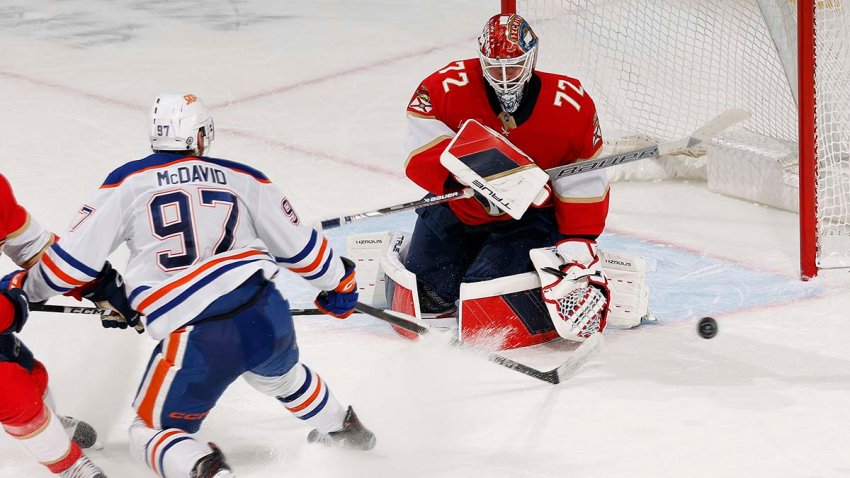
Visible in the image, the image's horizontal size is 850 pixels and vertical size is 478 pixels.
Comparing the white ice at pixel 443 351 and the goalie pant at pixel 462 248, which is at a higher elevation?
the goalie pant at pixel 462 248

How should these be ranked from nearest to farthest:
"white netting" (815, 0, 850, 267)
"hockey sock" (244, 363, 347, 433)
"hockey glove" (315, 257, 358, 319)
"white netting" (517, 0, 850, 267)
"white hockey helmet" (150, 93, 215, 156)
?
1. "white hockey helmet" (150, 93, 215, 156)
2. "hockey sock" (244, 363, 347, 433)
3. "hockey glove" (315, 257, 358, 319)
4. "white netting" (815, 0, 850, 267)
5. "white netting" (517, 0, 850, 267)

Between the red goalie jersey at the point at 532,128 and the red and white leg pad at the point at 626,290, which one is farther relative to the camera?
the red and white leg pad at the point at 626,290

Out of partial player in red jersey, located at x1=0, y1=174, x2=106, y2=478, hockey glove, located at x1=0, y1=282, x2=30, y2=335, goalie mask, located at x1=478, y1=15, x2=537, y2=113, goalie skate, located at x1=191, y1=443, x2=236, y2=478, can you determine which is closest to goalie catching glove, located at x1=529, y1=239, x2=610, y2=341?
goalie mask, located at x1=478, y1=15, x2=537, y2=113

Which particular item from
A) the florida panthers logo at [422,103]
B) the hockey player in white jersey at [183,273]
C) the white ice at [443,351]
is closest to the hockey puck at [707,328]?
the white ice at [443,351]

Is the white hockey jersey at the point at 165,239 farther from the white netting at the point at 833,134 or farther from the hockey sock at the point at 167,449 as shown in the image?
the white netting at the point at 833,134

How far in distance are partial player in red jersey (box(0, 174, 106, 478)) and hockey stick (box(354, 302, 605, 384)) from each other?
726 mm

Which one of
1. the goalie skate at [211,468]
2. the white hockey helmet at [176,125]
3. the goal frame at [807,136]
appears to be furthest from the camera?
the goal frame at [807,136]

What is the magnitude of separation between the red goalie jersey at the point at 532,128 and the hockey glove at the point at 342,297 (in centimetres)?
69

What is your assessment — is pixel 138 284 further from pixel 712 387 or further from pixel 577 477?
pixel 712 387

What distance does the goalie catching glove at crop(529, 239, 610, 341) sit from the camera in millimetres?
3080

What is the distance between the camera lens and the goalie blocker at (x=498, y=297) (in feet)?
10.2

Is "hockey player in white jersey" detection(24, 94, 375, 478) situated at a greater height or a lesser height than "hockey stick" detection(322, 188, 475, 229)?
greater

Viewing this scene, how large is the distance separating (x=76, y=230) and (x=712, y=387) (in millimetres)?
1540

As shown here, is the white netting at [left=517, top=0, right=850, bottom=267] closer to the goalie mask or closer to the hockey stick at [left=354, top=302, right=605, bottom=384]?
the goalie mask
